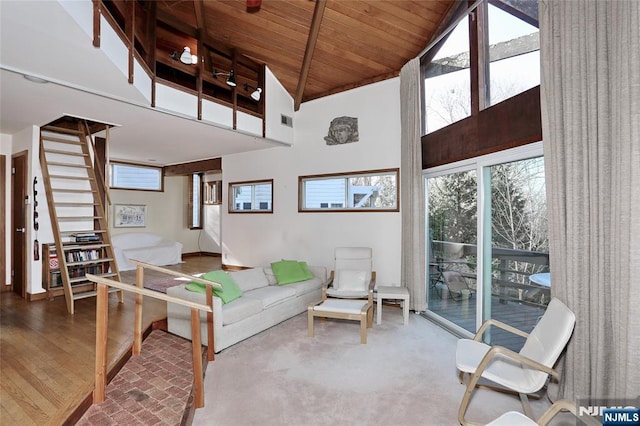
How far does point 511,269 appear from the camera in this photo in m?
3.26

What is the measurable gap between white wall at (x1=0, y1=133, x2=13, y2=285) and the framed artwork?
119 inches

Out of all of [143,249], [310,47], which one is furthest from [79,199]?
[310,47]

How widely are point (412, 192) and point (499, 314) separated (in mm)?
2042

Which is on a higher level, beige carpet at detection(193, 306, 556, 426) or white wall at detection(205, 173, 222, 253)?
white wall at detection(205, 173, 222, 253)

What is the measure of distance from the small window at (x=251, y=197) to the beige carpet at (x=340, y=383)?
3.71 metres

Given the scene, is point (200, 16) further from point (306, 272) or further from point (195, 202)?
point (195, 202)


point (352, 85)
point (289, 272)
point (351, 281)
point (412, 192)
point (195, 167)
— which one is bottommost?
point (351, 281)

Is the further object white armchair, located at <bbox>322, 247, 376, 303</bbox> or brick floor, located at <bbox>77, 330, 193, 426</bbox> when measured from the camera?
white armchair, located at <bbox>322, 247, 376, 303</bbox>

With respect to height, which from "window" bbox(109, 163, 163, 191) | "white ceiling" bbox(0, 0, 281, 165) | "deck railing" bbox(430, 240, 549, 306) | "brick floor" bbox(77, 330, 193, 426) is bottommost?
"brick floor" bbox(77, 330, 193, 426)

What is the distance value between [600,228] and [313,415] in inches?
94.5

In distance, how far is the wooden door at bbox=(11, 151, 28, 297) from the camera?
484cm

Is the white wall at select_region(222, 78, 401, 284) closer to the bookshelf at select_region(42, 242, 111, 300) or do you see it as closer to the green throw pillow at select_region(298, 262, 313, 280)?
the green throw pillow at select_region(298, 262, 313, 280)

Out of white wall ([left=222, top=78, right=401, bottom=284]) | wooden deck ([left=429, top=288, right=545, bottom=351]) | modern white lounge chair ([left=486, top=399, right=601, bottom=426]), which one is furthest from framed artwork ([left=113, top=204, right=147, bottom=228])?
modern white lounge chair ([left=486, top=399, right=601, bottom=426])

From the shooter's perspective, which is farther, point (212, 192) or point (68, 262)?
point (212, 192)
